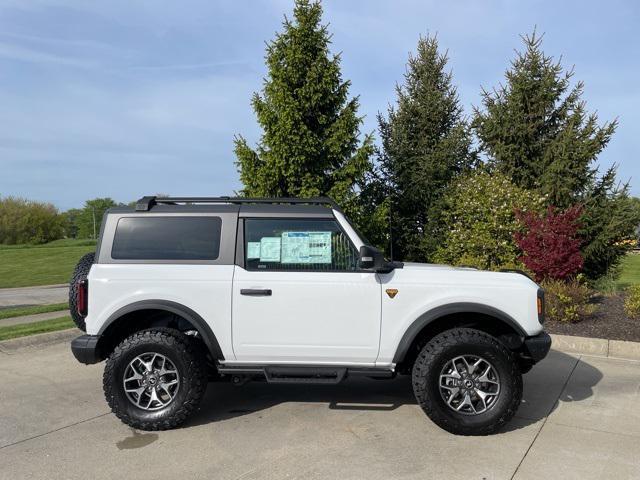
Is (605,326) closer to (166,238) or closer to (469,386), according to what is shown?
(469,386)

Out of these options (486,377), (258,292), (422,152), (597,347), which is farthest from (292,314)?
(422,152)

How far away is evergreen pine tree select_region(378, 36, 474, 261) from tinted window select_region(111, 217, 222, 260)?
9437 millimetres

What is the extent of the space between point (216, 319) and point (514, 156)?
1051cm

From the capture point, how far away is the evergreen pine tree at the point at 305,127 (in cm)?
1187

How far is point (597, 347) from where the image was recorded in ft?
22.2

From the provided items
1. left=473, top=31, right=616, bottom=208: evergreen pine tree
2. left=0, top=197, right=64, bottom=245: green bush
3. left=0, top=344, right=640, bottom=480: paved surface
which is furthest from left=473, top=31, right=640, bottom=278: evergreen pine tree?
left=0, top=197, right=64, bottom=245: green bush

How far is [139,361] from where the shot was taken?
4281mm

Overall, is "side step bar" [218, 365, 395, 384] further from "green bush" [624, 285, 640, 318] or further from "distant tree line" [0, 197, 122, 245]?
"distant tree line" [0, 197, 122, 245]

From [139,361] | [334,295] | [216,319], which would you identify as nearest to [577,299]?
[334,295]

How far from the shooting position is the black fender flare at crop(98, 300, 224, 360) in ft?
13.9

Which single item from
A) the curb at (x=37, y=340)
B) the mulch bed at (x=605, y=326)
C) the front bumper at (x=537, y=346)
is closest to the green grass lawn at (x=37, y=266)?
the curb at (x=37, y=340)

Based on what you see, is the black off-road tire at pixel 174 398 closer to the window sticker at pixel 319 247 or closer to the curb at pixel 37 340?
the window sticker at pixel 319 247

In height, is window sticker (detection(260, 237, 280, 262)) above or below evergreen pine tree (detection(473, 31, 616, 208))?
below

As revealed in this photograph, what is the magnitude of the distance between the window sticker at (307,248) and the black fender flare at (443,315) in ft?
2.93
